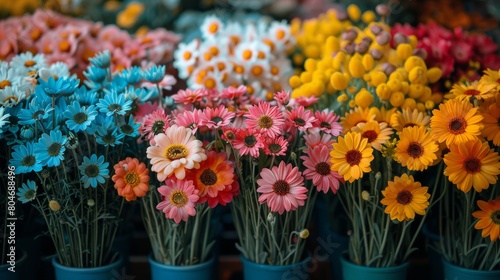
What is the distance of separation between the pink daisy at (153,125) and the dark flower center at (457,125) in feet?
1.53

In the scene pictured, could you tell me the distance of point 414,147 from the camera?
0.90 m

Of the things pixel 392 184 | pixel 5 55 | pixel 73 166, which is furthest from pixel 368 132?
pixel 5 55

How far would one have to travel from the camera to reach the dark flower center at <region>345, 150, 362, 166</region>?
0.88 m

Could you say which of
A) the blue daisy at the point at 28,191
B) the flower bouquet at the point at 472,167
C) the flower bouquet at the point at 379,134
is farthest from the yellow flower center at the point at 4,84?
the flower bouquet at the point at 472,167

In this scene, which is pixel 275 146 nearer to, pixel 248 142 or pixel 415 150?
pixel 248 142

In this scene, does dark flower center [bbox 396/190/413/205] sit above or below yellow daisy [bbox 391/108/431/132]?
below

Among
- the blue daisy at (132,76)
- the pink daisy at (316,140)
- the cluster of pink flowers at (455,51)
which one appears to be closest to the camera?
the pink daisy at (316,140)

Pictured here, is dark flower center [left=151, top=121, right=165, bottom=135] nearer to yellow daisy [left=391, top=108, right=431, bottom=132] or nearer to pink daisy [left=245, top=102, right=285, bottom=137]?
pink daisy [left=245, top=102, right=285, bottom=137]

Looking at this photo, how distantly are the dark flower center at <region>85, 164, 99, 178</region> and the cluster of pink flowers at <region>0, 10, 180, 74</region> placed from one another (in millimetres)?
423

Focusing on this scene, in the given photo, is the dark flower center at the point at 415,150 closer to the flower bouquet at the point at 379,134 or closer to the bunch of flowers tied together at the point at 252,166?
the flower bouquet at the point at 379,134

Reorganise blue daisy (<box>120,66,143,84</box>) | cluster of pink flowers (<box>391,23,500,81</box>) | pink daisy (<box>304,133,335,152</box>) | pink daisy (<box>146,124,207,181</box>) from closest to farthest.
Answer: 1. pink daisy (<box>146,124,207,181</box>)
2. pink daisy (<box>304,133,335,152</box>)
3. blue daisy (<box>120,66,143,84</box>)
4. cluster of pink flowers (<box>391,23,500,81</box>)

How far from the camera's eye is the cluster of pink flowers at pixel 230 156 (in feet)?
2.83

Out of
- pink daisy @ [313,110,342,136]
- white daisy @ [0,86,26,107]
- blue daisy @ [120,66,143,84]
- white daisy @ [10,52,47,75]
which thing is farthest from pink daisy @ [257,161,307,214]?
white daisy @ [10,52,47,75]

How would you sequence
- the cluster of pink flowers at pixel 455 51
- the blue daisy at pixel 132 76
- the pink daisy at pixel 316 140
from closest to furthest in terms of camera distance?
the pink daisy at pixel 316 140 < the blue daisy at pixel 132 76 < the cluster of pink flowers at pixel 455 51
